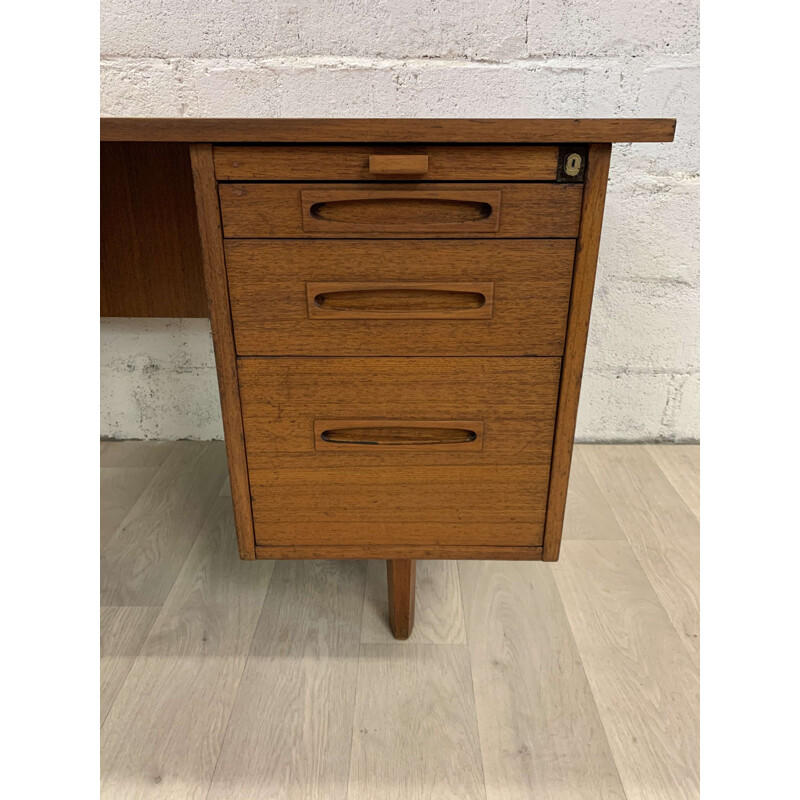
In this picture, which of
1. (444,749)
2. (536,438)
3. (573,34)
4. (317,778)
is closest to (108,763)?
(317,778)

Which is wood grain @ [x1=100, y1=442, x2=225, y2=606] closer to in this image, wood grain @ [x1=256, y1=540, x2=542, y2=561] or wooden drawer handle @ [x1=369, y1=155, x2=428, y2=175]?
wood grain @ [x1=256, y1=540, x2=542, y2=561]

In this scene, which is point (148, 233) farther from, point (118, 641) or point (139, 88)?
point (118, 641)

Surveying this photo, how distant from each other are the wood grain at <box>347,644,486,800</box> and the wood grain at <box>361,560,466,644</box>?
0.08 ft

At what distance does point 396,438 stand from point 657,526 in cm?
75

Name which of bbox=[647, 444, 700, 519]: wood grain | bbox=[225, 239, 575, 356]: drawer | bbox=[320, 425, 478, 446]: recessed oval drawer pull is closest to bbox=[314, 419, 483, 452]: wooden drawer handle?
bbox=[320, 425, 478, 446]: recessed oval drawer pull

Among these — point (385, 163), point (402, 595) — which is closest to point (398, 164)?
point (385, 163)

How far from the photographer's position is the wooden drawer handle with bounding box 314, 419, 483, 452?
0.85 meters

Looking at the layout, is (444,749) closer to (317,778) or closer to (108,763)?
(317,778)

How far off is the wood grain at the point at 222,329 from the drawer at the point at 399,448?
1 cm

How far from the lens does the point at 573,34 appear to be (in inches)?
52.0

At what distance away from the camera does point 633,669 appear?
39.2 inches

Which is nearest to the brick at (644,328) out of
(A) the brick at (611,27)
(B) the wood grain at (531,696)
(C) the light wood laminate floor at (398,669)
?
(C) the light wood laminate floor at (398,669)

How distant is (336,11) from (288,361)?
2.80 feet

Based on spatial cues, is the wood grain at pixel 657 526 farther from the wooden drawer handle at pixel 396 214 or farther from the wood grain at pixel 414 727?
the wooden drawer handle at pixel 396 214
